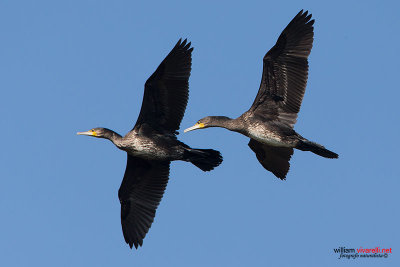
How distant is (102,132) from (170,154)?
150 cm

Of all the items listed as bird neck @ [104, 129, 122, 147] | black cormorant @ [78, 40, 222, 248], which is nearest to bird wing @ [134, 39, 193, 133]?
black cormorant @ [78, 40, 222, 248]

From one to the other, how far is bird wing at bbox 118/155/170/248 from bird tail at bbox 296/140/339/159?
8.95 ft

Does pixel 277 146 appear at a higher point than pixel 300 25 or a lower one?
lower

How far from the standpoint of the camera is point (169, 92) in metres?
13.1

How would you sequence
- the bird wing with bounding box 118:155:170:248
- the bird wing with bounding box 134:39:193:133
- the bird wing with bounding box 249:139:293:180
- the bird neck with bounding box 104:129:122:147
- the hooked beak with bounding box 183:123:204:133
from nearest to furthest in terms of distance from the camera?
1. the bird wing with bounding box 134:39:193:133
2. the bird neck with bounding box 104:129:122:147
3. the bird wing with bounding box 118:155:170:248
4. the hooked beak with bounding box 183:123:204:133
5. the bird wing with bounding box 249:139:293:180

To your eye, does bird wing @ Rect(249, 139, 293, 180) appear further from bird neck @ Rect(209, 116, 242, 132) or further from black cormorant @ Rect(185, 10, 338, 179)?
bird neck @ Rect(209, 116, 242, 132)

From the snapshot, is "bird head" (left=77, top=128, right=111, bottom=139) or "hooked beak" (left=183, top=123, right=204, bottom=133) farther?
"hooked beak" (left=183, top=123, right=204, bottom=133)

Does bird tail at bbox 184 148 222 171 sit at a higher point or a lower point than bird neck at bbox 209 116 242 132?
lower

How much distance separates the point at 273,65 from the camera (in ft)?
43.0

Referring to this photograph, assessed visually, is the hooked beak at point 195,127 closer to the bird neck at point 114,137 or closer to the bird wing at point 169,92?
the bird wing at point 169,92

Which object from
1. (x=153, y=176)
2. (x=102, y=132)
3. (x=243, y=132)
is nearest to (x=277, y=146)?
(x=243, y=132)

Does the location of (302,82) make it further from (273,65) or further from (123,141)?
(123,141)

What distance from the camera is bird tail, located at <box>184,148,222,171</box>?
520 inches

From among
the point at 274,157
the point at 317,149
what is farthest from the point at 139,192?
the point at 317,149
